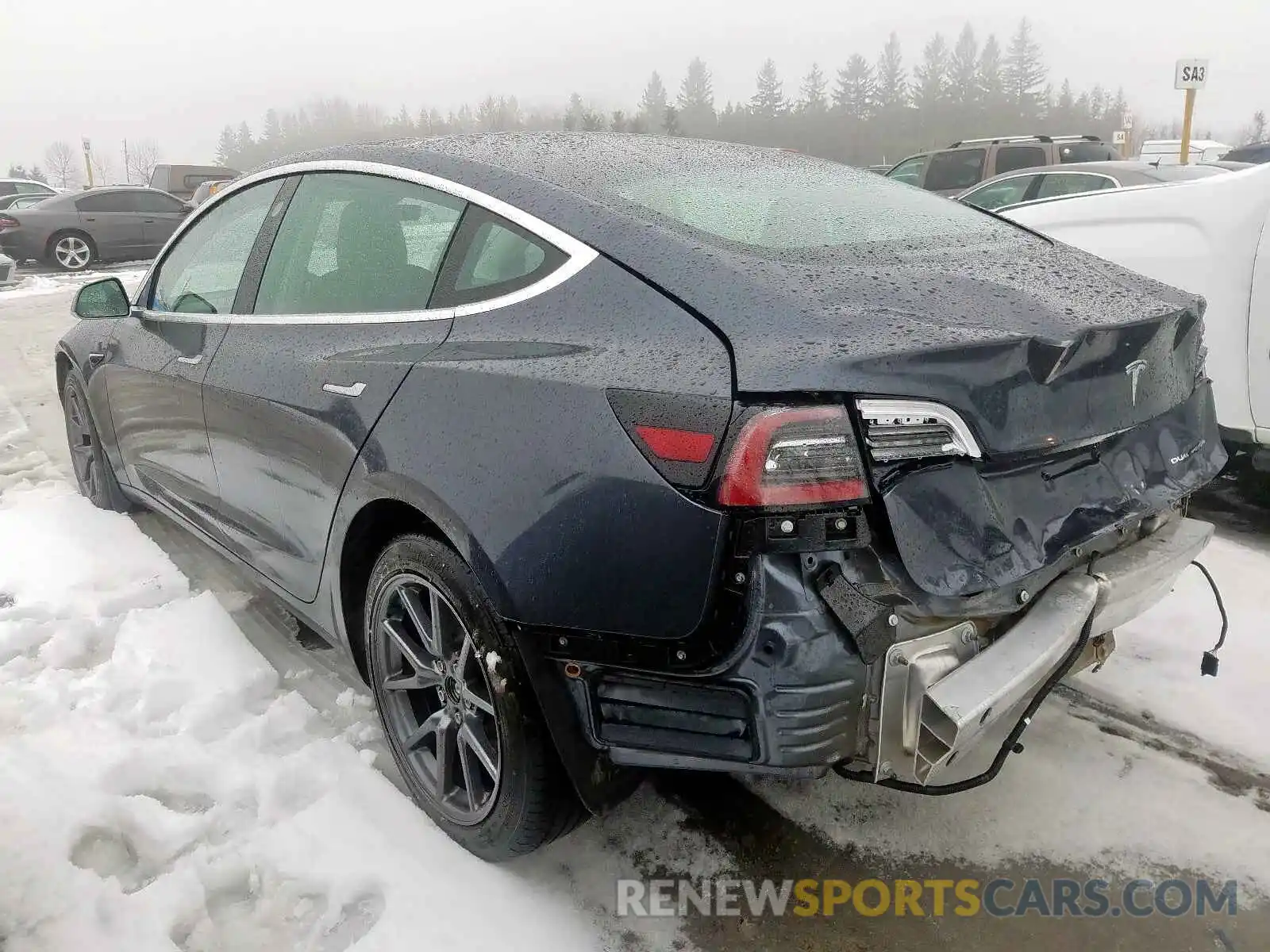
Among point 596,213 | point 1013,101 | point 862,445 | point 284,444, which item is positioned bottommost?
point 284,444

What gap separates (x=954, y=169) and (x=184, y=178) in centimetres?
1676

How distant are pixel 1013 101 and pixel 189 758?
102994 mm

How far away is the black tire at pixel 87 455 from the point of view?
4.33m

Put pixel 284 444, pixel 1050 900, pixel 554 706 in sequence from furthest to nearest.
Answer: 1. pixel 284 444
2. pixel 1050 900
3. pixel 554 706

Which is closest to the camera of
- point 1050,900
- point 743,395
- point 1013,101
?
point 743,395

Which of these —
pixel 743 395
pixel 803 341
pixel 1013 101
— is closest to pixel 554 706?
pixel 743 395

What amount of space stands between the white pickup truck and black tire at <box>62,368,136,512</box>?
4.70 meters

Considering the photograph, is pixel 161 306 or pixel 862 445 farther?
pixel 161 306

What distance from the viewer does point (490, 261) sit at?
2.08m

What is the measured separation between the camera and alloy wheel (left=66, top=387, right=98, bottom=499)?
4.41m

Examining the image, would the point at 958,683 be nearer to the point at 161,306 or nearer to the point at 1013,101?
the point at 161,306

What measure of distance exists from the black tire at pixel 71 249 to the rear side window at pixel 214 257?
14.8m

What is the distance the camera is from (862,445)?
1.56 meters

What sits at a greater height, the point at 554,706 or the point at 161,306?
the point at 161,306
